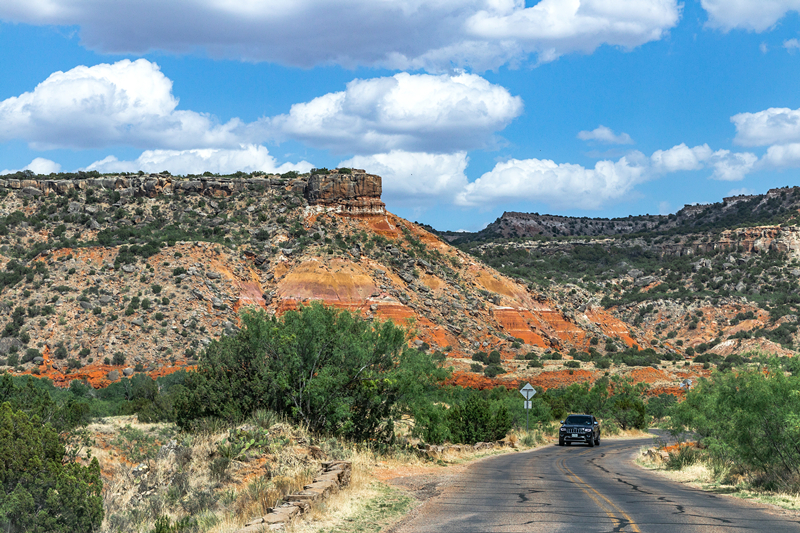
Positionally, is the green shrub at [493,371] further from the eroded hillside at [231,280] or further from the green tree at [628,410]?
the green tree at [628,410]

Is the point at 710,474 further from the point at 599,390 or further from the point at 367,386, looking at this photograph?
the point at 599,390

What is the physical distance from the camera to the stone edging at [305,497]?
33.8 feet

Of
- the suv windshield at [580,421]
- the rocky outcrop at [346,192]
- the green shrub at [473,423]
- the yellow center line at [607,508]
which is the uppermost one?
the rocky outcrop at [346,192]

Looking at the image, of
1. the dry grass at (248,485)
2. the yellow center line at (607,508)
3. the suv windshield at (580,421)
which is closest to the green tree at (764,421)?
the yellow center line at (607,508)

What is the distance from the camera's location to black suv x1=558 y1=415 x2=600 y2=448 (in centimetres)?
3762

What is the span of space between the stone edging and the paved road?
1.58 meters

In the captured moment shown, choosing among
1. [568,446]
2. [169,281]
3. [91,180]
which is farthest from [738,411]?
[91,180]

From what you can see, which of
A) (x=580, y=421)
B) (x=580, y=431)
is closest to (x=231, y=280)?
(x=580, y=421)

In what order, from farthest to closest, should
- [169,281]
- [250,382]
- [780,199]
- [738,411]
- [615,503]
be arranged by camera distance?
1. [780,199]
2. [169,281]
3. [250,382]
4. [738,411]
5. [615,503]

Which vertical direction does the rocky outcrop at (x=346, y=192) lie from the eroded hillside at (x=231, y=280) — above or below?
above

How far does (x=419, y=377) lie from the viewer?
21.9m

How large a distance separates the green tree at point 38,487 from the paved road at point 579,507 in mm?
5847

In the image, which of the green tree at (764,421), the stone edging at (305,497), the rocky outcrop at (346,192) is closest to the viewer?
the stone edging at (305,497)

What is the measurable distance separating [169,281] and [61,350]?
13818mm
